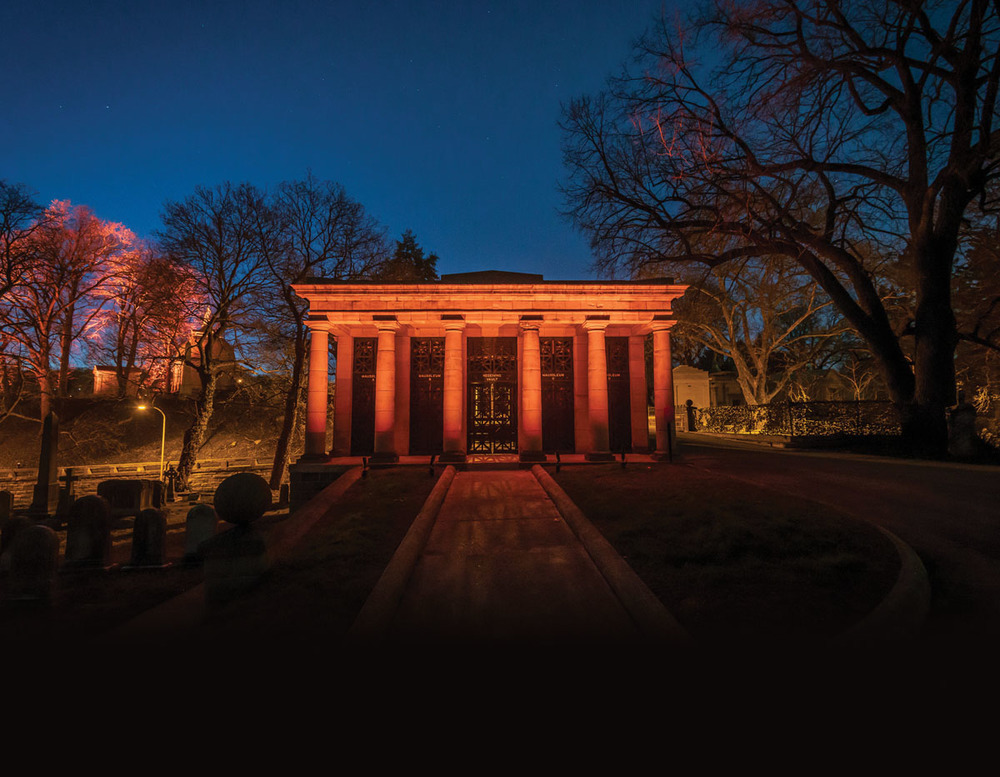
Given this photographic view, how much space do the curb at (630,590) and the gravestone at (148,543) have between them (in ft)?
20.9

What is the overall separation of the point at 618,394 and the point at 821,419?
30.0 ft

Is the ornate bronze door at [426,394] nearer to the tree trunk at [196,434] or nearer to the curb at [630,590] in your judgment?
the curb at [630,590]

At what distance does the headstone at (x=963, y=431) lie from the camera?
12.1 m

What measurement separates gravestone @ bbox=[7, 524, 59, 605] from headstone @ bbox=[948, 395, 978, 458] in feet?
62.4

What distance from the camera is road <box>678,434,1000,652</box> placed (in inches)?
150

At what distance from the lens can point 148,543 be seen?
22.6ft

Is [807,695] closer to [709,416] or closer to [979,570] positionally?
[979,570]

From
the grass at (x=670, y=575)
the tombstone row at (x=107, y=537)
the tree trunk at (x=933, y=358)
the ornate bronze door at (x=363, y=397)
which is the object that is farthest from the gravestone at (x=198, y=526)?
the tree trunk at (x=933, y=358)

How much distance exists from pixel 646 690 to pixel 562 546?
3.30 m

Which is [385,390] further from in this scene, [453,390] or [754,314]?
[754,314]

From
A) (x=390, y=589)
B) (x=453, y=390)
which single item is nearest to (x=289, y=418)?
(x=453, y=390)

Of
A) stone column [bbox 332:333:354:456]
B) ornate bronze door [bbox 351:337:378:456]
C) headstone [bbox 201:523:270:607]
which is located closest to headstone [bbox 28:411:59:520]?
stone column [bbox 332:333:354:456]

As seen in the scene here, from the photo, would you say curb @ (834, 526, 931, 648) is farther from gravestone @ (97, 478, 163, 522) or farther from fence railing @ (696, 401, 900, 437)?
gravestone @ (97, 478, 163, 522)

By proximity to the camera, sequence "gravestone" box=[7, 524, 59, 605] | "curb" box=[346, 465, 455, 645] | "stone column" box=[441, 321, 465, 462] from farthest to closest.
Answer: "stone column" box=[441, 321, 465, 462]
"gravestone" box=[7, 524, 59, 605]
"curb" box=[346, 465, 455, 645]
